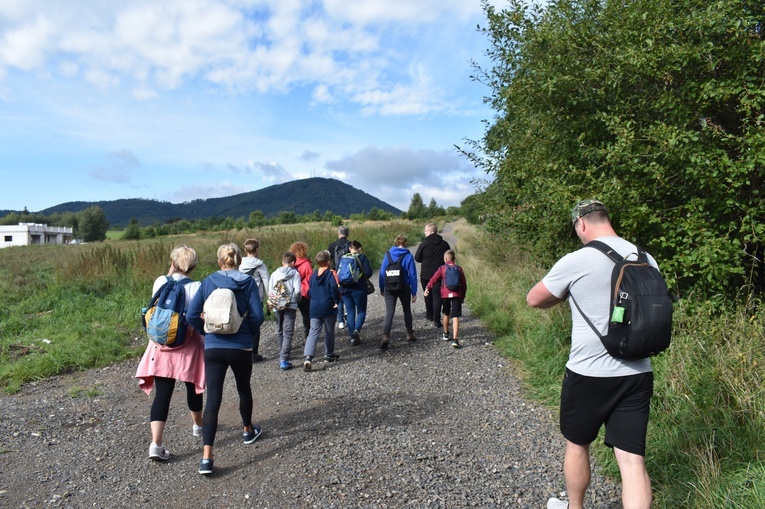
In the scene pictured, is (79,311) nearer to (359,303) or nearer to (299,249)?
(299,249)

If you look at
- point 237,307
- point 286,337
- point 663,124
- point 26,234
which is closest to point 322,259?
point 286,337

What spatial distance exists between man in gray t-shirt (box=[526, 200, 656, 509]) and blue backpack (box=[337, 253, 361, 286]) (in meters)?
5.50

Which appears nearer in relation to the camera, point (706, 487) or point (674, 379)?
point (706, 487)

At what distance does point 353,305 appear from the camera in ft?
28.1

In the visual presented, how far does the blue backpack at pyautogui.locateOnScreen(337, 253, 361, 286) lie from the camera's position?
8.25 meters

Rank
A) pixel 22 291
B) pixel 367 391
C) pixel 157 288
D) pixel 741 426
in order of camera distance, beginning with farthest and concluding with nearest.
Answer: pixel 22 291 < pixel 367 391 < pixel 157 288 < pixel 741 426

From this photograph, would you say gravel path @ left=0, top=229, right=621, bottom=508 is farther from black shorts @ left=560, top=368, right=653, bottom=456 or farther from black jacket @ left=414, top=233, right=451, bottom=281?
black jacket @ left=414, top=233, right=451, bottom=281

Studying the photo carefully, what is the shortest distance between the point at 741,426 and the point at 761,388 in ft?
1.15

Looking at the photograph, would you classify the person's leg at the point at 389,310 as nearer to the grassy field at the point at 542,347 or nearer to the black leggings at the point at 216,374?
the grassy field at the point at 542,347

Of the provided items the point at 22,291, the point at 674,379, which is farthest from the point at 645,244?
the point at 22,291

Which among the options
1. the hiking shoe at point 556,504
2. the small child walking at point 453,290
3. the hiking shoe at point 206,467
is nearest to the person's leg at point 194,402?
the hiking shoe at point 206,467

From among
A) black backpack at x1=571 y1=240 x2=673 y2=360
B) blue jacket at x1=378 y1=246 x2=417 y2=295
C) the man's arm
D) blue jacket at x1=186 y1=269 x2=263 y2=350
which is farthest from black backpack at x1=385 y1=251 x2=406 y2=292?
black backpack at x1=571 y1=240 x2=673 y2=360

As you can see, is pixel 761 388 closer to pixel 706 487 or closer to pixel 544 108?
pixel 706 487

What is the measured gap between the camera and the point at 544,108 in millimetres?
6062
